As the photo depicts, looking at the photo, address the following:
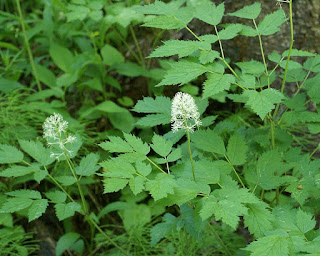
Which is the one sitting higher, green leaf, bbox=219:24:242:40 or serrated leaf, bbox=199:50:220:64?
green leaf, bbox=219:24:242:40

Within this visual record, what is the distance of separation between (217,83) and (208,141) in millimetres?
314

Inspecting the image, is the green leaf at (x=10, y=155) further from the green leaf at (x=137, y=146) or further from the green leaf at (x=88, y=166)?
the green leaf at (x=137, y=146)

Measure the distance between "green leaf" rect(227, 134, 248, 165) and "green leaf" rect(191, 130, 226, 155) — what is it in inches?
1.3

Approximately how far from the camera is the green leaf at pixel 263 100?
1303 millimetres

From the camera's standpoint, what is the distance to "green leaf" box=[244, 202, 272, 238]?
1271 mm

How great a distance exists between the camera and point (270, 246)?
117 cm

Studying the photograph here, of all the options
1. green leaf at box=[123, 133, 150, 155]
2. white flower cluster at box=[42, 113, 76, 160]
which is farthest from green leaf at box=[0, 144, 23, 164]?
green leaf at box=[123, 133, 150, 155]

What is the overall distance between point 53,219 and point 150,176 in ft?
4.02

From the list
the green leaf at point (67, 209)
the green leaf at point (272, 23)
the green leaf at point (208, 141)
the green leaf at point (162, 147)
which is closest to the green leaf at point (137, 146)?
the green leaf at point (162, 147)

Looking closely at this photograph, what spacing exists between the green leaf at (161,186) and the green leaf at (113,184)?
9 centimetres

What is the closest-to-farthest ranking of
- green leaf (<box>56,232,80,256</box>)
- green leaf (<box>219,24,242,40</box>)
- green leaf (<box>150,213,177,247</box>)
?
1. green leaf (<box>219,24,242,40</box>)
2. green leaf (<box>150,213,177,247</box>)
3. green leaf (<box>56,232,80,256</box>)

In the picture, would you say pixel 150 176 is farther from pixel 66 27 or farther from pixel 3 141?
pixel 66 27

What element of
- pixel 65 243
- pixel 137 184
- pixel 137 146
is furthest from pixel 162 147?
pixel 65 243

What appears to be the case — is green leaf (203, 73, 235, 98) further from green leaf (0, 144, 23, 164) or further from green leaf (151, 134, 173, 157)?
green leaf (0, 144, 23, 164)
